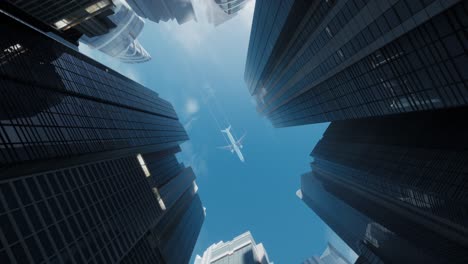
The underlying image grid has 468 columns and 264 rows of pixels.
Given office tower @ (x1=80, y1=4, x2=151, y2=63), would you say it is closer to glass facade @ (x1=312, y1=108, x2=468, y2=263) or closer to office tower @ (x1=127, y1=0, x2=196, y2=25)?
office tower @ (x1=127, y1=0, x2=196, y2=25)

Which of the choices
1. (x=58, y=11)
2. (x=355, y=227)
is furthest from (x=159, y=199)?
(x=355, y=227)

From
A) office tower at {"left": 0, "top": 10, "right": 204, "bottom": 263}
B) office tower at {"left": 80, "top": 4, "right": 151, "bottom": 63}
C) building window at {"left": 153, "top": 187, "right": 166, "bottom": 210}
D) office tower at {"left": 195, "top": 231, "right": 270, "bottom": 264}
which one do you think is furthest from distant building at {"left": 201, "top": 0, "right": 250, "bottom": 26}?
office tower at {"left": 195, "top": 231, "right": 270, "bottom": 264}

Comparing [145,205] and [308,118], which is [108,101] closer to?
[145,205]

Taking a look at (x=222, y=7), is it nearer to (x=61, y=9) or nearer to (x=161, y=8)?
(x=161, y=8)

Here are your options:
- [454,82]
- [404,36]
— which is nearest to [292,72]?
[404,36]

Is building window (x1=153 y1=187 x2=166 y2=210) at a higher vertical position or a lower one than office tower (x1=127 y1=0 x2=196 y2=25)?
lower

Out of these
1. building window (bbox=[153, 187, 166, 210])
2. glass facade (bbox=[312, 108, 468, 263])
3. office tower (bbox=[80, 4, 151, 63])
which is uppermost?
office tower (bbox=[80, 4, 151, 63])
